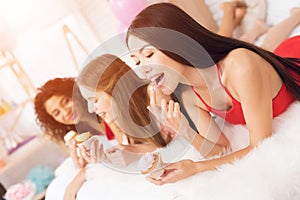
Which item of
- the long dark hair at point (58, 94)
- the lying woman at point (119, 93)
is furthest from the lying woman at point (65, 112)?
the lying woman at point (119, 93)

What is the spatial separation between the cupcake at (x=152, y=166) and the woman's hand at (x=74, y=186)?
0.37 metres

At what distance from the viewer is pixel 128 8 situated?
5.83ft

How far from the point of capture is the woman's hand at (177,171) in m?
1.03

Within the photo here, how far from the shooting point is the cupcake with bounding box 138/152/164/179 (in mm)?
1062

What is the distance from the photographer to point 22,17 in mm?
2195

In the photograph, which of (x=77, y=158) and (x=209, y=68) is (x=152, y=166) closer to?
(x=209, y=68)

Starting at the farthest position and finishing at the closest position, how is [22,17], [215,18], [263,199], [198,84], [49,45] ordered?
[49,45] < [22,17] < [215,18] < [198,84] < [263,199]

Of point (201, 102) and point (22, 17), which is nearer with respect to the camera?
point (201, 102)

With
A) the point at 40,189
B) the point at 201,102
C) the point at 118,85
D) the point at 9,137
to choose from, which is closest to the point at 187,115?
the point at 201,102

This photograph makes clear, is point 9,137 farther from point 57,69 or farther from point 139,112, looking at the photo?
point 139,112

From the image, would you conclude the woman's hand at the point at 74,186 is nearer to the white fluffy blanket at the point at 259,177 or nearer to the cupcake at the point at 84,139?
the cupcake at the point at 84,139

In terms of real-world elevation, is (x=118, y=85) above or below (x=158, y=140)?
above

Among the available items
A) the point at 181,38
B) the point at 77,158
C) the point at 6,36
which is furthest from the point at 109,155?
the point at 6,36

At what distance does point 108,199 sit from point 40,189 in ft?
3.46
